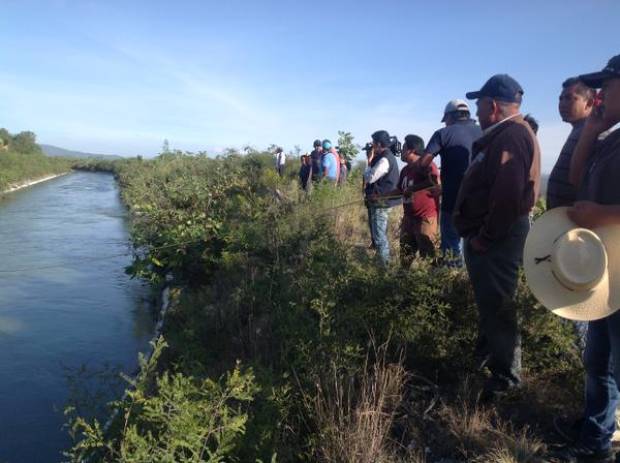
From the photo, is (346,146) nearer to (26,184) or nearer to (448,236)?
(448,236)

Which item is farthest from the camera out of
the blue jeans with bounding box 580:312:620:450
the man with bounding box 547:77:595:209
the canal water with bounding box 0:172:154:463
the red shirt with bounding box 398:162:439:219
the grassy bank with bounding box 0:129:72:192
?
the grassy bank with bounding box 0:129:72:192

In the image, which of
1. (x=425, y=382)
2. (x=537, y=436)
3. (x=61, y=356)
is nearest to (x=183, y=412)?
(x=425, y=382)

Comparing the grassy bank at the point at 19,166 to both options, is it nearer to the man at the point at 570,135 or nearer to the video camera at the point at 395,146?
the video camera at the point at 395,146

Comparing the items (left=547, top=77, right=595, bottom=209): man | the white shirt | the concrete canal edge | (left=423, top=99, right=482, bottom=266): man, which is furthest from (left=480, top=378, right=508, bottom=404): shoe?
the concrete canal edge

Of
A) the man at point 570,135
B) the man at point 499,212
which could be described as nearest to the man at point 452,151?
the man at point 570,135

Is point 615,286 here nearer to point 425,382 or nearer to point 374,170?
point 425,382

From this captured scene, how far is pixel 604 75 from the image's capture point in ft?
6.85

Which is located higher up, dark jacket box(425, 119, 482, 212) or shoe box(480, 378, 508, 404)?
dark jacket box(425, 119, 482, 212)

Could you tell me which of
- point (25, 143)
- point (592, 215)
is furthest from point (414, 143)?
point (25, 143)

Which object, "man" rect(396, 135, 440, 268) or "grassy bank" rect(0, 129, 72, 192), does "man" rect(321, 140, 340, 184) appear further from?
"grassy bank" rect(0, 129, 72, 192)

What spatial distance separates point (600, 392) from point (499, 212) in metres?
1.01

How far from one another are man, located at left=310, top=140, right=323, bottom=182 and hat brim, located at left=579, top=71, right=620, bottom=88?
7.53 meters

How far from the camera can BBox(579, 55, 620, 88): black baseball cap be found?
2029 mm

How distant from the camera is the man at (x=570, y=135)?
268 cm
